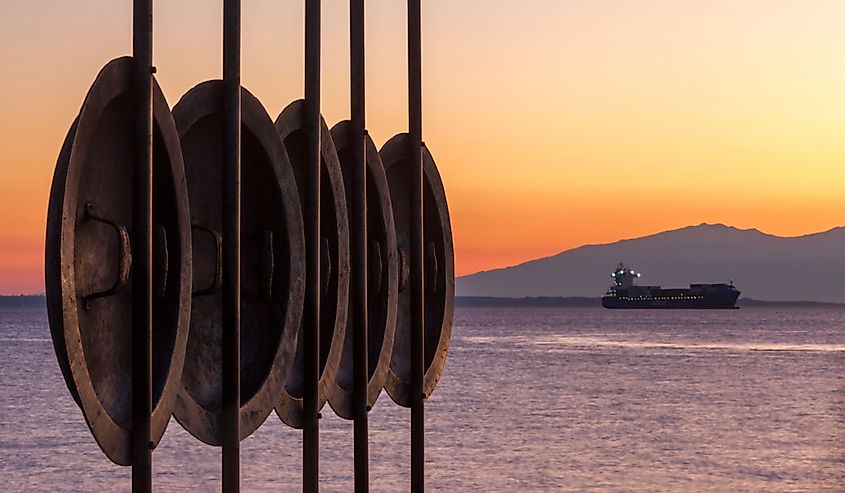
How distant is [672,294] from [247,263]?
186998 millimetres

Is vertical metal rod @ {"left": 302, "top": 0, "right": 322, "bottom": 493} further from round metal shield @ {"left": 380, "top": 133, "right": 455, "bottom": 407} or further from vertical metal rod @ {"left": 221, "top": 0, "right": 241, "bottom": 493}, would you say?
round metal shield @ {"left": 380, "top": 133, "right": 455, "bottom": 407}

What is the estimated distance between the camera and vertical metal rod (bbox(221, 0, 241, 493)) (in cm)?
787

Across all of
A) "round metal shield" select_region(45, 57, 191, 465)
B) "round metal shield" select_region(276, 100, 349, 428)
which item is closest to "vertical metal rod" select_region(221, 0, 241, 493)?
"round metal shield" select_region(45, 57, 191, 465)

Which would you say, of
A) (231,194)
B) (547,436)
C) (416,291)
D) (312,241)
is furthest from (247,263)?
(547,436)

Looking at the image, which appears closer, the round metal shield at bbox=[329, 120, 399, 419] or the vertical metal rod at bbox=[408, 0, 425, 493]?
the round metal shield at bbox=[329, 120, 399, 419]

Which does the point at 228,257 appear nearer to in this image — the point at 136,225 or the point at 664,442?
the point at 136,225

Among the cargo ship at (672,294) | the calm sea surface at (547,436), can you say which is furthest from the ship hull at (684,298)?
the calm sea surface at (547,436)

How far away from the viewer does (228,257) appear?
7.89 meters

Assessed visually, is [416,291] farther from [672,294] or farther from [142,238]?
[672,294]

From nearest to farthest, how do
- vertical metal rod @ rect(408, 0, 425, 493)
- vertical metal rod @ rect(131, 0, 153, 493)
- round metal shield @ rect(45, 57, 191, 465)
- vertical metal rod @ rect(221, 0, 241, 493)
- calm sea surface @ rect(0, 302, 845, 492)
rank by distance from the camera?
round metal shield @ rect(45, 57, 191, 465), vertical metal rod @ rect(131, 0, 153, 493), vertical metal rod @ rect(221, 0, 241, 493), vertical metal rod @ rect(408, 0, 425, 493), calm sea surface @ rect(0, 302, 845, 492)

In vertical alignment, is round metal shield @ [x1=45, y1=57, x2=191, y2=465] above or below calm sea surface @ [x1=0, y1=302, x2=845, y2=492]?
above

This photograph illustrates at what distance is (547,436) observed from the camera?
45094 mm

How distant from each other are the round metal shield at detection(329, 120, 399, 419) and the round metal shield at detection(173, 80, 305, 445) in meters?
1.18

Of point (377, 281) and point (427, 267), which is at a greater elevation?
point (427, 267)
